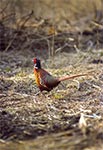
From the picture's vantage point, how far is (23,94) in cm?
570

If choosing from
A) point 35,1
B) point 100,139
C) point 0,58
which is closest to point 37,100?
point 100,139

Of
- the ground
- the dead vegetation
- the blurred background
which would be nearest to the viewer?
the ground

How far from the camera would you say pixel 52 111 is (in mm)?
5125

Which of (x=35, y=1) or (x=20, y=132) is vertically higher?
(x=20, y=132)

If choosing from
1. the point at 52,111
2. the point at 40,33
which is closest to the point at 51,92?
the point at 52,111

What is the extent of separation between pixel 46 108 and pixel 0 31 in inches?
158

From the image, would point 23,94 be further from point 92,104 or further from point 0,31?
point 0,31

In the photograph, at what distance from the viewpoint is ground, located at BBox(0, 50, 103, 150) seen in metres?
3.82

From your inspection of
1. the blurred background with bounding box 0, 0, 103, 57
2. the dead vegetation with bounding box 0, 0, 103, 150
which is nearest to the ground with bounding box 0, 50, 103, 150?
the dead vegetation with bounding box 0, 0, 103, 150

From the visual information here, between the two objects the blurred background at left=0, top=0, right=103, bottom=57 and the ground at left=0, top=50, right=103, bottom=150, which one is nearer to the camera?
the ground at left=0, top=50, right=103, bottom=150

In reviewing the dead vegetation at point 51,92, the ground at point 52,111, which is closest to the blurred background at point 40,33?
the dead vegetation at point 51,92

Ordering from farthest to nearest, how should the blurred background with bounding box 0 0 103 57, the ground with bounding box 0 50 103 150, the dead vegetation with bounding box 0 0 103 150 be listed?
the blurred background with bounding box 0 0 103 57
the dead vegetation with bounding box 0 0 103 150
the ground with bounding box 0 50 103 150

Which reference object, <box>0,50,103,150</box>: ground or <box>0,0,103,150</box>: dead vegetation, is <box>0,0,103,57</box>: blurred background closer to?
<box>0,0,103,150</box>: dead vegetation

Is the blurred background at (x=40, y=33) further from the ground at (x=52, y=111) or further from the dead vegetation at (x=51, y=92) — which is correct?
the ground at (x=52, y=111)
